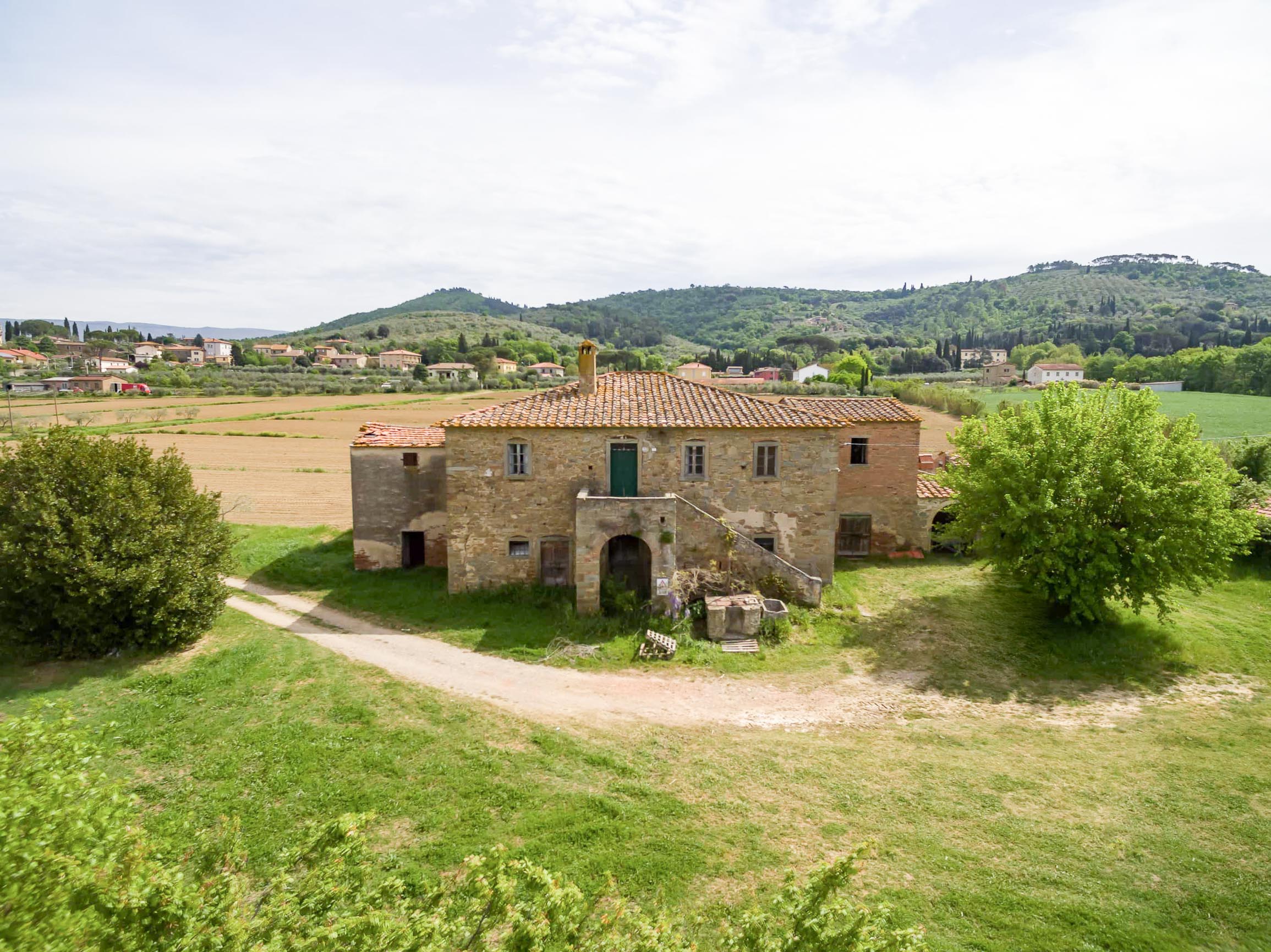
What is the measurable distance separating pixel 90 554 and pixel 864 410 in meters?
27.0

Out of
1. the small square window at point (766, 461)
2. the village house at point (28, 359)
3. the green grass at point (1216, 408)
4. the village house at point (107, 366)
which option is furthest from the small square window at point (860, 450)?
the village house at point (28, 359)

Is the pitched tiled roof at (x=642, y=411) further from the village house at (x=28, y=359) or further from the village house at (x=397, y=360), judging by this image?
the village house at (x=28, y=359)

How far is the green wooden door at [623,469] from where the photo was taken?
23500 mm

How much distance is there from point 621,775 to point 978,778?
7.08 meters

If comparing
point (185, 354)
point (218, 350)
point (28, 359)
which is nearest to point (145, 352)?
point (185, 354)

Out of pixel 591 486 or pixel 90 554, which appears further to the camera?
pixel 591 486

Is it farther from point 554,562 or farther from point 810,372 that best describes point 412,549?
point 810,372

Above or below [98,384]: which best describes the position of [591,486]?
below

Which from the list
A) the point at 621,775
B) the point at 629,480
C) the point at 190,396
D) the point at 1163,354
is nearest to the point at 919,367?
the point at 1163,354

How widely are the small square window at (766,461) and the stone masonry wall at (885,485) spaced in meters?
6.36

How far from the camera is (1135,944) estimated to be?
9.65m

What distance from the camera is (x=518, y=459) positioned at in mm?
23438

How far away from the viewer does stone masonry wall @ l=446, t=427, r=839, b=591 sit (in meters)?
23.3

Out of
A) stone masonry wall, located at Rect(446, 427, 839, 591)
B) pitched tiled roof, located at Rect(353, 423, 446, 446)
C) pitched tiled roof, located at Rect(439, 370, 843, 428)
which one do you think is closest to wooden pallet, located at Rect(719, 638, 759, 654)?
stone masonry wall, located at Rect(446, 427, 839, 591)
